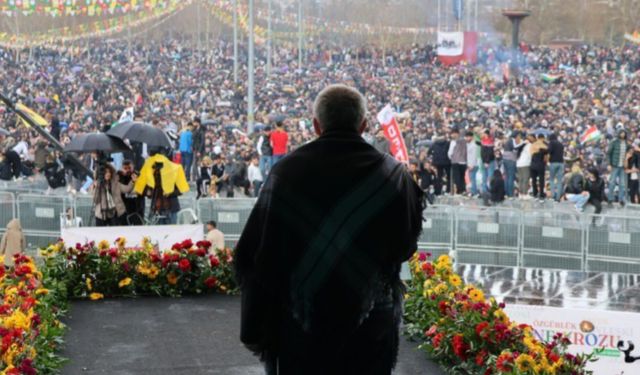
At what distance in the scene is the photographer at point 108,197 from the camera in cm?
1809

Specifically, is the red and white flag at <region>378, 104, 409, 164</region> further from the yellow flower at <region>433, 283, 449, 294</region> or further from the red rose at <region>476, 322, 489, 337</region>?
the red rose at <region>476, 322, 489, 337</region>

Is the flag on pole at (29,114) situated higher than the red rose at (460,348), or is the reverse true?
the flag on pole at (29,114)

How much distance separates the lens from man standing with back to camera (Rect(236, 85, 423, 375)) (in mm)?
5113

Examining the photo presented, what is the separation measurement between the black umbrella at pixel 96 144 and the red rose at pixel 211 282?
7.56 m

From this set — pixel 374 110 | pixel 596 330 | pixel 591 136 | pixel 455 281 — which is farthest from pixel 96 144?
pixel 374 110

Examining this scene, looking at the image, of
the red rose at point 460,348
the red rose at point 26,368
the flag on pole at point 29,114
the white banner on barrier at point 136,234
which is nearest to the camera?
the red rose at point 26,368

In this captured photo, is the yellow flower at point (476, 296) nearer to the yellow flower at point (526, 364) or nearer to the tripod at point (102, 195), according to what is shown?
the yellow flower at point (526, 364)

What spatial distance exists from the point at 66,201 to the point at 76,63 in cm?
3931

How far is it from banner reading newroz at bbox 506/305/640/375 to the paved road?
4886mm

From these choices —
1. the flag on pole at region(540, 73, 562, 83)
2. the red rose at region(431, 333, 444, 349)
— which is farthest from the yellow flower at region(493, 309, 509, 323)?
the flag on pole at region(540, 73, 562, 83)

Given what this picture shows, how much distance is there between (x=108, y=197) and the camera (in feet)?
59.7

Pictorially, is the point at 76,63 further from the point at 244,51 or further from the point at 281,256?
the point at 281,256

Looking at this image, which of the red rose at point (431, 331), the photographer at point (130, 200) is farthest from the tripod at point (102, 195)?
the red rose at point (431, 331)

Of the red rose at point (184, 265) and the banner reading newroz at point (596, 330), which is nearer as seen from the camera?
the red rose at point (184, 265)
